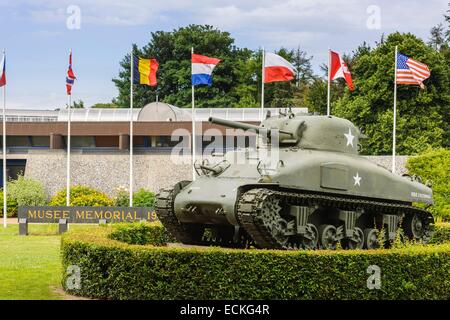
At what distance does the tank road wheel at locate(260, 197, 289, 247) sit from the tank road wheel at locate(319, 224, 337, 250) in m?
1.47

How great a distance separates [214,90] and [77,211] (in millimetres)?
31639

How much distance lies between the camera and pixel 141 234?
64.0 ft

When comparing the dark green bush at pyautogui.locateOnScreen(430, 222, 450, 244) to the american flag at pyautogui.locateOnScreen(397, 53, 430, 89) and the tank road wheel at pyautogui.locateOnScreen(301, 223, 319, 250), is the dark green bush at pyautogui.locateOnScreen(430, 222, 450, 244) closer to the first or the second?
the tank road wheel at pyautogui.locateOnScreen(301, 223, 319, 250)

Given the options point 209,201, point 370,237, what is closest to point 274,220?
point 209,201

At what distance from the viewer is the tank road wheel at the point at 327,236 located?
688 inches

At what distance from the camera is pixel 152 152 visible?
152ft

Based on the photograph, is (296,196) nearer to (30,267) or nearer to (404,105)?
(30,267)

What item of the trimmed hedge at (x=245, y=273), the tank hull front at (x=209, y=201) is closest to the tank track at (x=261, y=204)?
the tank hull front at (x=209, y=201)

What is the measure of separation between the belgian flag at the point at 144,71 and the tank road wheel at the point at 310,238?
1865 cm

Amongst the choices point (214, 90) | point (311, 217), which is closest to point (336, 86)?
point (214, 90)

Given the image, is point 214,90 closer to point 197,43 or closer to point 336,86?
point 197,43

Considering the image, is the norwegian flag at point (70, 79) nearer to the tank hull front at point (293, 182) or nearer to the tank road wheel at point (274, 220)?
the tank hull front at point (293, 182)

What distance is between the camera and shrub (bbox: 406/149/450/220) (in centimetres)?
3475

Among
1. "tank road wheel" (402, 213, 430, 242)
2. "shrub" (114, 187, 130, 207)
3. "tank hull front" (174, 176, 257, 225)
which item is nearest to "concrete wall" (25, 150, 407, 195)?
"shrub" (114, 187, 130, 207)
